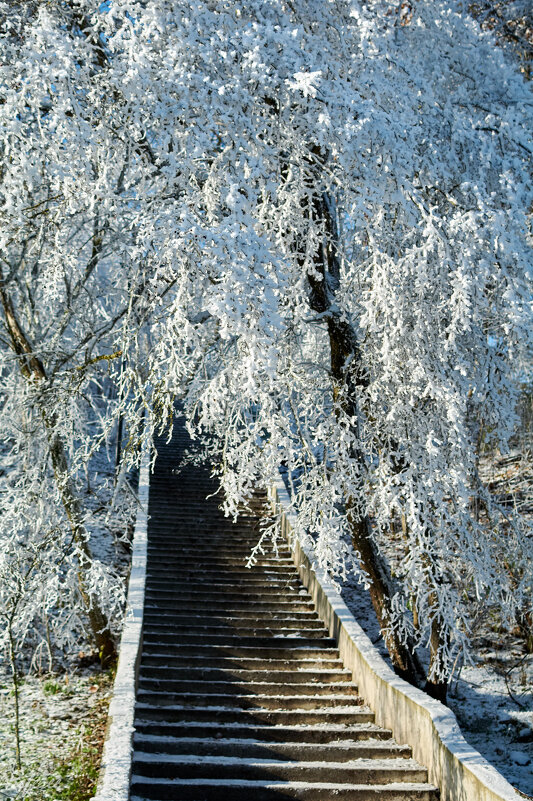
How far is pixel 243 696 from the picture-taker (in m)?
8.42

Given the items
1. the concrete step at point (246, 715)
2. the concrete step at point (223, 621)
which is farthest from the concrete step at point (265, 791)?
the concrete step at point (223, 621)

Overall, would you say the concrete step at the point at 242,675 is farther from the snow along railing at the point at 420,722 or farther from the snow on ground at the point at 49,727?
the snow on ground at the point at 49,727

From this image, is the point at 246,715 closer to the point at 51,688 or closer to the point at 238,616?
the point at 238,616

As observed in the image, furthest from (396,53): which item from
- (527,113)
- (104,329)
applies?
(104,329)

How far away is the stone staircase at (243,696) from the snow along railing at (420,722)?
15cm

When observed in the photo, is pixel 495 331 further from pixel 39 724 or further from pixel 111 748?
pixel 39 724

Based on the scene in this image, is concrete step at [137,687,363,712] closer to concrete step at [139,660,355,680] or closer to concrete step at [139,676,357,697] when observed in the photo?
concrete step at [139,676,357,697]

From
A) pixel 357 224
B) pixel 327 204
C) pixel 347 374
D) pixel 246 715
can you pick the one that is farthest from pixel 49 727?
pixel 327 204

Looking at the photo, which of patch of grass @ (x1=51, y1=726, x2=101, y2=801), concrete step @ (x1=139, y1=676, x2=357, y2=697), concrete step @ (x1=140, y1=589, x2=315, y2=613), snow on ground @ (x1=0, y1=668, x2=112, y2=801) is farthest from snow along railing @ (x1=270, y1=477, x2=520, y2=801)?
snow on ground @ (x1=0, y1=668, x2=112, y2=801)

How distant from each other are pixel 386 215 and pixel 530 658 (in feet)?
25.7

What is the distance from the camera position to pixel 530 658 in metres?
11.2

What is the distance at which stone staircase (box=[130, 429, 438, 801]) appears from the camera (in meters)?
6.69

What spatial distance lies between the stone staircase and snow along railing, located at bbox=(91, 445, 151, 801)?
1.03 feet

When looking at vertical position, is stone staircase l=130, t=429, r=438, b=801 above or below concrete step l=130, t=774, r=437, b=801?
above
